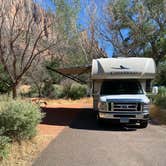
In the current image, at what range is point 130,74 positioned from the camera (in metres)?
18.2

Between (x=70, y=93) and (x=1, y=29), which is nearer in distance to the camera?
(x=1, y=29)

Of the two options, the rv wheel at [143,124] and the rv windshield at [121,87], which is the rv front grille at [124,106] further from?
the rv windshield at [121,87]

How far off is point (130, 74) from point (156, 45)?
1574 cm

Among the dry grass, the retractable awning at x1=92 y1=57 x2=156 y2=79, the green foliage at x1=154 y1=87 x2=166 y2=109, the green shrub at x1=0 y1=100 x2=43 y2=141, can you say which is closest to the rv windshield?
the retractable awning at x1=92 y1=57 x2=156 y2=79

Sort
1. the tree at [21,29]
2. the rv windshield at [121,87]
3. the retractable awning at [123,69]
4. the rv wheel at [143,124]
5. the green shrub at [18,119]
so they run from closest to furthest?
the green shrub at [18,119]
the rv wheel at [143,124]
the retractable awning at [123,69]
the rv windshield at [121,87]
the tree at [21,29]

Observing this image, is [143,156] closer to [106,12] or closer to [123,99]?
[123,99]

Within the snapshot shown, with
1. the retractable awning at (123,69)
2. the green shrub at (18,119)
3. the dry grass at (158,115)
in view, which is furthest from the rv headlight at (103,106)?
the green shrub at (18,119)

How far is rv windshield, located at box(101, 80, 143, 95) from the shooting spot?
18.4m

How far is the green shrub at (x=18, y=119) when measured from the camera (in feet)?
36.6

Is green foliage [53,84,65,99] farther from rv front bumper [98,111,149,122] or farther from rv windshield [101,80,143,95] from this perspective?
rv front bumper [98,111,149,122]

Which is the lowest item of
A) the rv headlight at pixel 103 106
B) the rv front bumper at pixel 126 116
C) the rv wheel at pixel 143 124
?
the rv wheel at pixel 143 124

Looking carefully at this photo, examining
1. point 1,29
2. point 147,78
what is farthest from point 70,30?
point 147,78

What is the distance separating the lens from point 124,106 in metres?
16.9

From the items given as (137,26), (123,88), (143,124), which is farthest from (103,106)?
(137,26)
